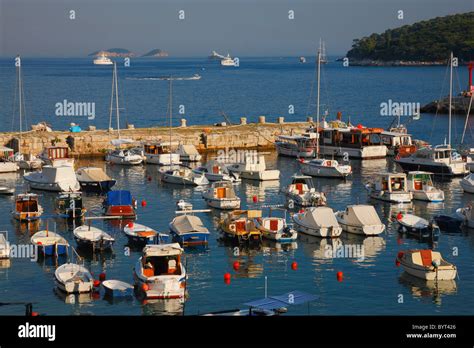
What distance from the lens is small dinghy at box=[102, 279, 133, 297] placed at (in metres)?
32.3

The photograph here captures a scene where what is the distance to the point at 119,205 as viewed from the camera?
154ft

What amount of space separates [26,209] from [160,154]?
2285 cm

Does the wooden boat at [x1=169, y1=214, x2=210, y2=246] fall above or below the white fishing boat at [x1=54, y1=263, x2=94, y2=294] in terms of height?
above

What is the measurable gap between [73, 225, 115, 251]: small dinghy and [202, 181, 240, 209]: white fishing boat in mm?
10393

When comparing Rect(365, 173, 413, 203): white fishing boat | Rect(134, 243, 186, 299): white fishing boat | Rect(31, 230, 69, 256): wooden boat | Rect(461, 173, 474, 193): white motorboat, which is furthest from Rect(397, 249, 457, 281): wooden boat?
Rect(461, 173, 474, 193): white motorboat

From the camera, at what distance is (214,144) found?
78312mm

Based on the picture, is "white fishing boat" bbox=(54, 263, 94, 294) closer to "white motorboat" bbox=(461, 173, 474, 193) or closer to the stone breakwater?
"white motorboat" bbox=(461, 173, 474, 193)

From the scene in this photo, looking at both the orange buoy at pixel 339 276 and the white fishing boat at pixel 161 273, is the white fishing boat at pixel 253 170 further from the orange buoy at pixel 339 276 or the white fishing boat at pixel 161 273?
the white fishing boat at pixel 161 273

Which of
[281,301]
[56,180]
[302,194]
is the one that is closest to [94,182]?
[56,180]

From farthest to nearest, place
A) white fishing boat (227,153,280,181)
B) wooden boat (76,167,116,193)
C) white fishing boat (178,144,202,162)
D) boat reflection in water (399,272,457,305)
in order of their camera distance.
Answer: white fishing boat (178,144,202,162)
white fishing boat (227,153,280,181)
wooden boat (76,167,116,193)
boat reflection in water (399,272,457,305)
